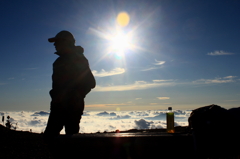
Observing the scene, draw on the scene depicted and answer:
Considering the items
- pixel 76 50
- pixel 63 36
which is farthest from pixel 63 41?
pixel 76 50

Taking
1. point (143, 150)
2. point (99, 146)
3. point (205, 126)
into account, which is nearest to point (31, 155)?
point (99, 146)

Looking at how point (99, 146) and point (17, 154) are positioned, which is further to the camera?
point (17, 154)

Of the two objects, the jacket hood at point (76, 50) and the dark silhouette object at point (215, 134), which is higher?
the jacket hood at point (76, 50)

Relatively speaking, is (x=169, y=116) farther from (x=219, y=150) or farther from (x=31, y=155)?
(x=31, y=155)

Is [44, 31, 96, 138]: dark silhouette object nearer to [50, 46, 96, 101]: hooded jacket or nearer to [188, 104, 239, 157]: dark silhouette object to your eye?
[50, 46, 96, 101]: hooded jacket

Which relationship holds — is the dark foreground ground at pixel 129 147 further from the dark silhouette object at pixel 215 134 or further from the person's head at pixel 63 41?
the person's head at pixel 63 41

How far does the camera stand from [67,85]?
489 centimetres

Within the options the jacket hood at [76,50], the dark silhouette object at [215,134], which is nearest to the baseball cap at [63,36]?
the jacket hood at [76,50]

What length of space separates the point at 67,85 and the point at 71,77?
7.8 inches

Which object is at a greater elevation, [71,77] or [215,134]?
[71,77]

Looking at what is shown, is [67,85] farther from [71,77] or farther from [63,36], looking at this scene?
[63,36]

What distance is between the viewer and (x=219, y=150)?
2.42 m

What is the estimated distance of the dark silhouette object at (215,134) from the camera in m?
2.43

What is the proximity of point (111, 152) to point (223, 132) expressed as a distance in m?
1.27
